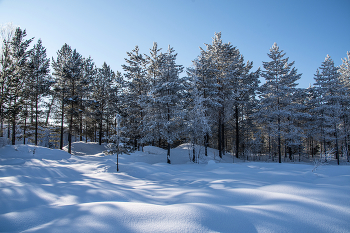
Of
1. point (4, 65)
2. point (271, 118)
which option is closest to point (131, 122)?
point (4, 65)

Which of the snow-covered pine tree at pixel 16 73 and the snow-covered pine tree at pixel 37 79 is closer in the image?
the snow-covered pine tree at pixel 16 73

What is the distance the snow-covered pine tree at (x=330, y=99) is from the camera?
19.7 meters

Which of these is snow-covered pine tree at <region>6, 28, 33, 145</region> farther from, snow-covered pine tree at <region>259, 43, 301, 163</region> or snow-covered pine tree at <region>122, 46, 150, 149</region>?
snow-covered pine tree at <region>259, 43, 301, 163</region>

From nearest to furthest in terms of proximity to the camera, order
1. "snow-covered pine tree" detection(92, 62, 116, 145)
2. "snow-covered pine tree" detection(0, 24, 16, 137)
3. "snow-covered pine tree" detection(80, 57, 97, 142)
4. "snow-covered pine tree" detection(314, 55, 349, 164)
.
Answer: "snow-covered pine tree" detection(0, 24, 16, 137) → "snow-covered pine tree" detection(314, 55, 349, 164) → "snow-covered pine tree" detection(80, 57, 97, 142) → "snow-covered pine tree" detection(92, 62, 116, 145)

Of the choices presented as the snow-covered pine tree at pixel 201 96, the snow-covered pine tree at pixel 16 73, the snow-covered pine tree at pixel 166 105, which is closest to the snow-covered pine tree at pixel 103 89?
the snow-covered pine tree at pixel 16 73

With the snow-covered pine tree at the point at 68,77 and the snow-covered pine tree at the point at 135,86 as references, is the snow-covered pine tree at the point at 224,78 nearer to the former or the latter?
the snow-covered pine tree at the point at 135,86

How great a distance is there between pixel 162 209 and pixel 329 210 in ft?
9.47

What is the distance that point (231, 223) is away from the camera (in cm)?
245

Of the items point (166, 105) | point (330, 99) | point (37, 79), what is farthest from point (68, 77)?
point (330, 99)

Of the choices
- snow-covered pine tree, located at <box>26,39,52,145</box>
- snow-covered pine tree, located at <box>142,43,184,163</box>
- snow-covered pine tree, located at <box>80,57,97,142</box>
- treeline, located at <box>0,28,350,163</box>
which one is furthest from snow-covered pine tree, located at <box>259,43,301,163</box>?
snow-covered pine tree, located at <box>26,39,52,145</box>

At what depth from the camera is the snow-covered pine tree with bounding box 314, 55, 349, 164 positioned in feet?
64.7

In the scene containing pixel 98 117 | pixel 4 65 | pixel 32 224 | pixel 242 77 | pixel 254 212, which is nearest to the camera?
pixel 32 224

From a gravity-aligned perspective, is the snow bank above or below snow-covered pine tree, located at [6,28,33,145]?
below

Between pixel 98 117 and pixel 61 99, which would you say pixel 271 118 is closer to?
pixel 98 117
